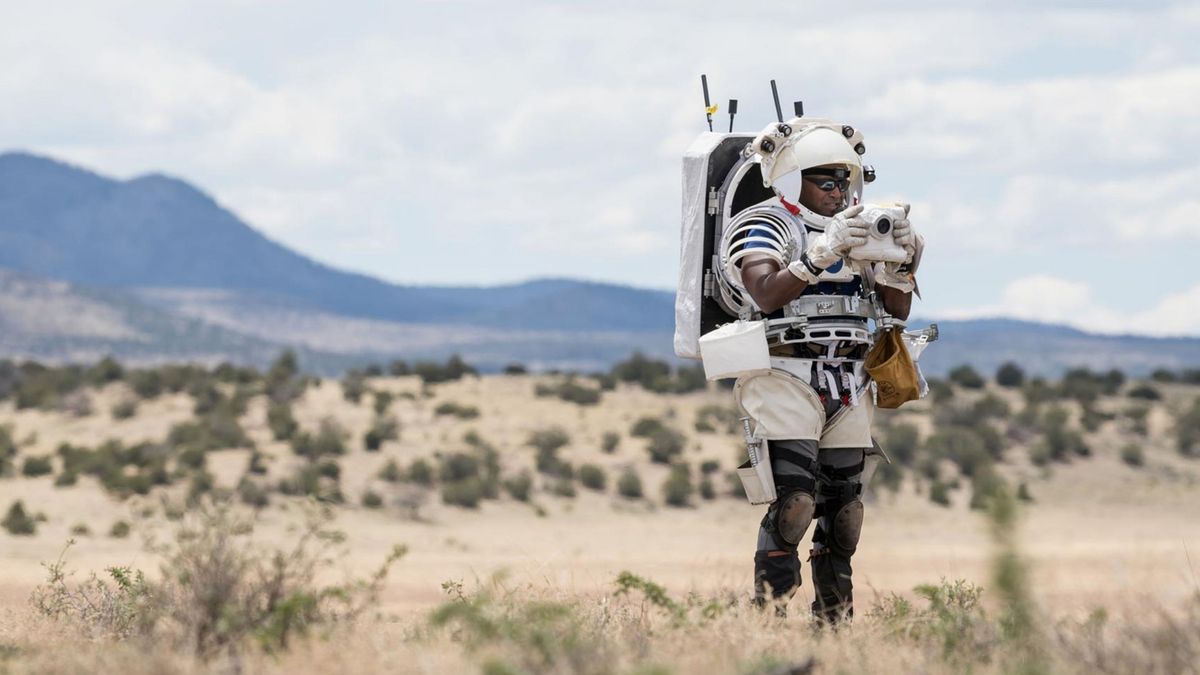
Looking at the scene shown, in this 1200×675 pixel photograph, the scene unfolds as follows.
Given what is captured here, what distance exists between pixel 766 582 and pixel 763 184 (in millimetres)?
2039

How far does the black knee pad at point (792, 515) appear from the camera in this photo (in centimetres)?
Result: 807

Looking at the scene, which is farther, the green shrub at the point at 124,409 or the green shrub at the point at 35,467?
the green shrub at the point at 124,409

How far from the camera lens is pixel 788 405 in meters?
8.12

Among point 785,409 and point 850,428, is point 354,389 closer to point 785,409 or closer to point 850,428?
point 850,428

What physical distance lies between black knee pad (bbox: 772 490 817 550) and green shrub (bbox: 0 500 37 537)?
1596 cm

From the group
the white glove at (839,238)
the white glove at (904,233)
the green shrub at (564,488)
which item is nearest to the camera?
the white glove at (839,238)

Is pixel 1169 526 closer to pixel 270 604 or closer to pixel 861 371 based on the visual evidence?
pixel 861 371

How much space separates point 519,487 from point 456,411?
5570 millimetres

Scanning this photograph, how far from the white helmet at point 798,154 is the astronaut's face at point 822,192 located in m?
0.04

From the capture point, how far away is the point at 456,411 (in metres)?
32.6

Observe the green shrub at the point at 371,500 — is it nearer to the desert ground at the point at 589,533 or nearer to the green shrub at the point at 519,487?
the desert ground at the point at 589,533

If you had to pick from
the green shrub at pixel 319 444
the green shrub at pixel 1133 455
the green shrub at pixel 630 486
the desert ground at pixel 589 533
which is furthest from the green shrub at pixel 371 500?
the green shrub at pixel 1133 455

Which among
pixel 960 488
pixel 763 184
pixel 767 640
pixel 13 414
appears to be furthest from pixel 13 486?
pixel 767 640

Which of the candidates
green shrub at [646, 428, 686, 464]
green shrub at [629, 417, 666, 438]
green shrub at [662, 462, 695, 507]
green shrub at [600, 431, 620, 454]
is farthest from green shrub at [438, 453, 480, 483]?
green shrub at [629, 417, 666, 438]
